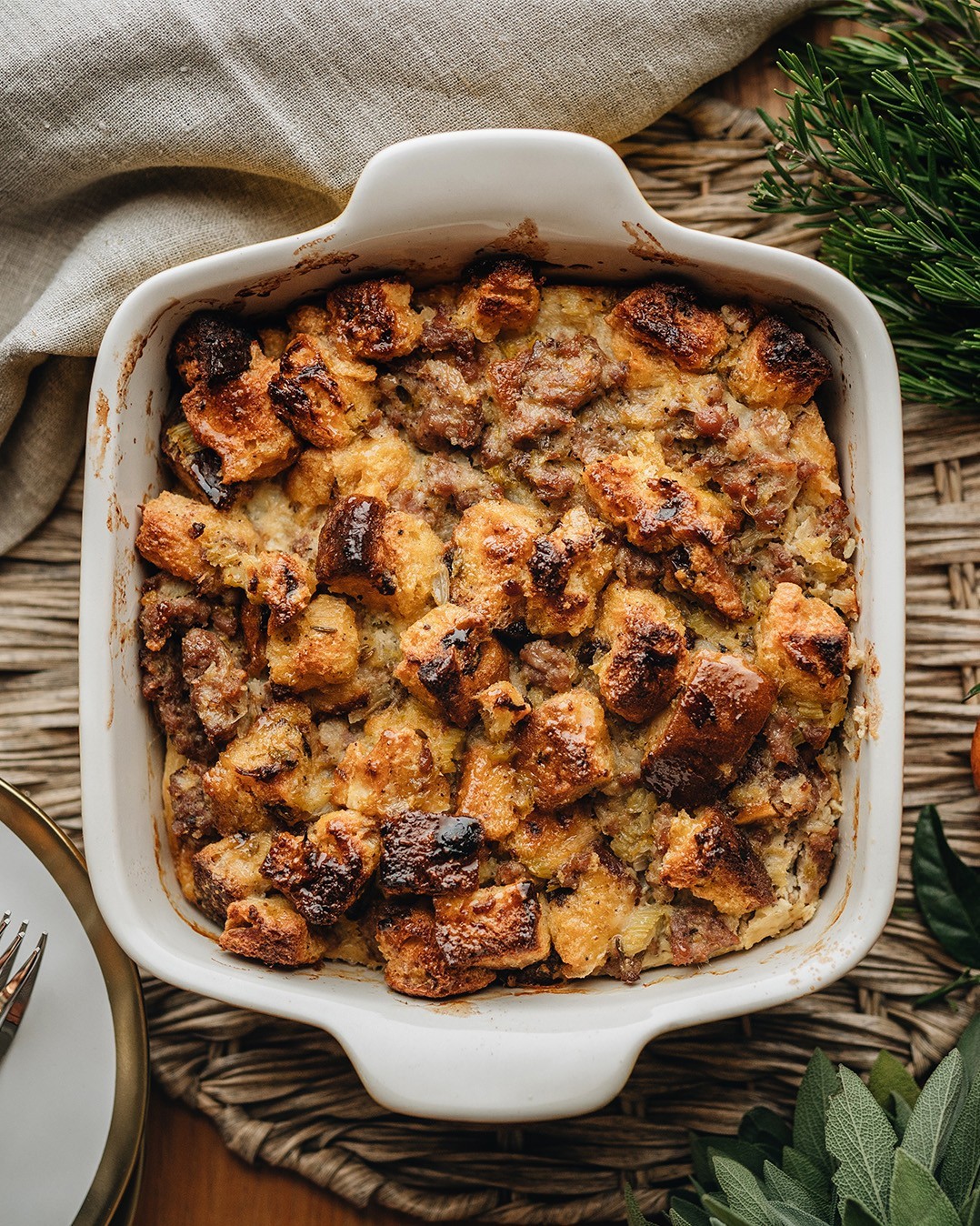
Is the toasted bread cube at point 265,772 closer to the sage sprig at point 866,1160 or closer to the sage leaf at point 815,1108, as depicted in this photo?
the sage sprig at point 866,1160

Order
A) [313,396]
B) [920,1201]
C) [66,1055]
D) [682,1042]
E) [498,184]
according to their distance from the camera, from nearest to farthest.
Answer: [920,1201] < [498,184] < [313,396] < [66,1055] < [682,1042]

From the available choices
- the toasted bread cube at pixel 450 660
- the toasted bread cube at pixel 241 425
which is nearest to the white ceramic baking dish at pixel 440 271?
the toasted bread cube at pixel 241 425

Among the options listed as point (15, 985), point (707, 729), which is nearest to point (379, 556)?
→ point (707, 729)

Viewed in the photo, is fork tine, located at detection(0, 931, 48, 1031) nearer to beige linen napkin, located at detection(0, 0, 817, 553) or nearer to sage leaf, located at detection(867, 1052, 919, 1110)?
beige linen napkin, located at detection(0, 0, 817, 553)

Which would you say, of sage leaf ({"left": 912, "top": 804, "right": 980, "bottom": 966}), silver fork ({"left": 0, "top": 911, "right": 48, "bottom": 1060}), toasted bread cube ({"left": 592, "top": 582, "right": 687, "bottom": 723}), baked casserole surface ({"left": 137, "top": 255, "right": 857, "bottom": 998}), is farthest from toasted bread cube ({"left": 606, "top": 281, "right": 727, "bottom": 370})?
silver fork ({"left": 0, "top": 911, "right": 48, "bottom": 1060})

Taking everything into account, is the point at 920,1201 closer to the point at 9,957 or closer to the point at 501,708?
the point at 501,708
